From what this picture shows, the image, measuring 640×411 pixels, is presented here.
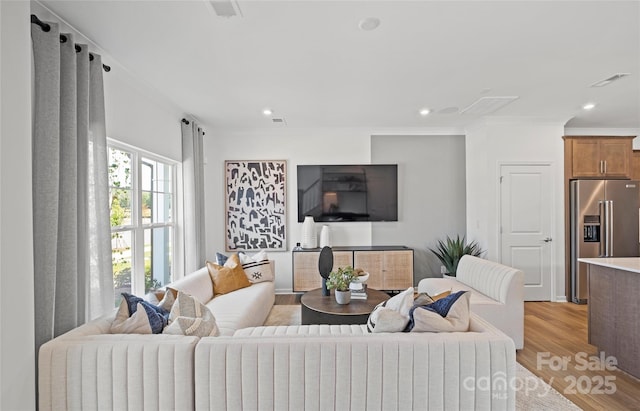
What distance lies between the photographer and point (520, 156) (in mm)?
4660

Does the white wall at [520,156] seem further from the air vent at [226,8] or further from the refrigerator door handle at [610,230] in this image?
the air vent at [226,8]

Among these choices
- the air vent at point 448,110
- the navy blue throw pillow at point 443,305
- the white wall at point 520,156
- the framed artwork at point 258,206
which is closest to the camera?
the navy blue throw pillow at point 443,305

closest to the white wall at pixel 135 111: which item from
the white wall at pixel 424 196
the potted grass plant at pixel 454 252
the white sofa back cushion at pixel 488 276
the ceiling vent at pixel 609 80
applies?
the white wall at pixel 424 196

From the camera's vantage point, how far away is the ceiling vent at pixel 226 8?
6.25 ft

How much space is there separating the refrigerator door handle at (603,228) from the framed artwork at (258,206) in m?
4.36

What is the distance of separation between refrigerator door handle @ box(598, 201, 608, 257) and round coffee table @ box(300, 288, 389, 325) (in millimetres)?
3398

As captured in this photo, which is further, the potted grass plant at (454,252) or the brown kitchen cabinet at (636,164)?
the brown kitchen cabinet at (636,164)

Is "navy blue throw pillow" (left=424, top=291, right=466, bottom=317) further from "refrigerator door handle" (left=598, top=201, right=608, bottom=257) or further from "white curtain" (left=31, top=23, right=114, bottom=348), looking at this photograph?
"refrigerator door handle" (left=598, top=201, right=608, bottom=257)

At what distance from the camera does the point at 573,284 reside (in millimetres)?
4633

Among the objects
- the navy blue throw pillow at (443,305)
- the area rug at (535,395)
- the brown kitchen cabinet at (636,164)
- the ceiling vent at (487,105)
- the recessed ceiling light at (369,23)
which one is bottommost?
the area rug at (535,395)

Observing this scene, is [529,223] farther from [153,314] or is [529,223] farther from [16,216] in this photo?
[16,216]

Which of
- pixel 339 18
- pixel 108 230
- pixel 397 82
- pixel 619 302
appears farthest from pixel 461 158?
pixel 108 230

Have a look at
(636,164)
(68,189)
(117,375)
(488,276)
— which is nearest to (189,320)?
(117,375)

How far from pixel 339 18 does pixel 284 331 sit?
2.07m
